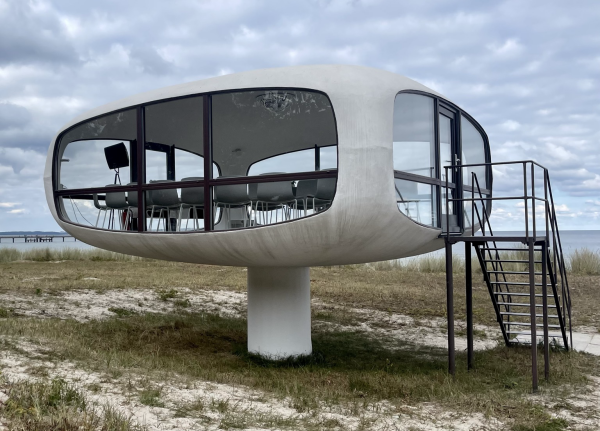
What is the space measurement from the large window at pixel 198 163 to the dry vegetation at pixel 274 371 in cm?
188

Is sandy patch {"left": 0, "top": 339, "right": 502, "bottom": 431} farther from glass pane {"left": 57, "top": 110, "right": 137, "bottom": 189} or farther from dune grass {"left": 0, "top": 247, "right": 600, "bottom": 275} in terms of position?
dune grass {"left": 0, "top": 247, "right": 600, "bottom": 275}

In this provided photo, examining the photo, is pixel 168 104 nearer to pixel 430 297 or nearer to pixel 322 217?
pixel 322 217

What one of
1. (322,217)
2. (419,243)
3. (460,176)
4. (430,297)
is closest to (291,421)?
(322,217)

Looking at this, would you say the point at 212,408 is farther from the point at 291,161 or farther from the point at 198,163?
the point at 291,161

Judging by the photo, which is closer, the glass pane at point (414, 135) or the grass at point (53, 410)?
the grass at point (53, 410)

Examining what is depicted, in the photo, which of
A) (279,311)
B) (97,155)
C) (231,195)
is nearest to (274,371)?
(279,311)

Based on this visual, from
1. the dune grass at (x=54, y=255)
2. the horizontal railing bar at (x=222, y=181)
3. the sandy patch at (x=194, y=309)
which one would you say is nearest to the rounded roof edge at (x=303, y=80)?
the horizontal railing bar at (x=222, y=181)

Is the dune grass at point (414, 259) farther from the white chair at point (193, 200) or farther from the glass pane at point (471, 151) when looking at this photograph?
the white chair at point (193, 200)

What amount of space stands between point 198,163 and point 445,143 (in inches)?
153

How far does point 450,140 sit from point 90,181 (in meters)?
5.58

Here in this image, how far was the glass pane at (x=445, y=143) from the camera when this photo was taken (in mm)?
7922

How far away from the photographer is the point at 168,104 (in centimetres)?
821

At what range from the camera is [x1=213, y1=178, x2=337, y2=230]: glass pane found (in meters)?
7.46

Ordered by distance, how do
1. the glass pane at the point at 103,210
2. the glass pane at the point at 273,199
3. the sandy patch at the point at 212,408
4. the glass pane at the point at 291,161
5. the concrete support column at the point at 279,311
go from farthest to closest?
the glass pane at the point at 291,161, the glass pane at the point at 103,210, the concrete support column at the point at 279,311, the glass pane at the point at 273,199, the sandy patch at the point at 212,408
